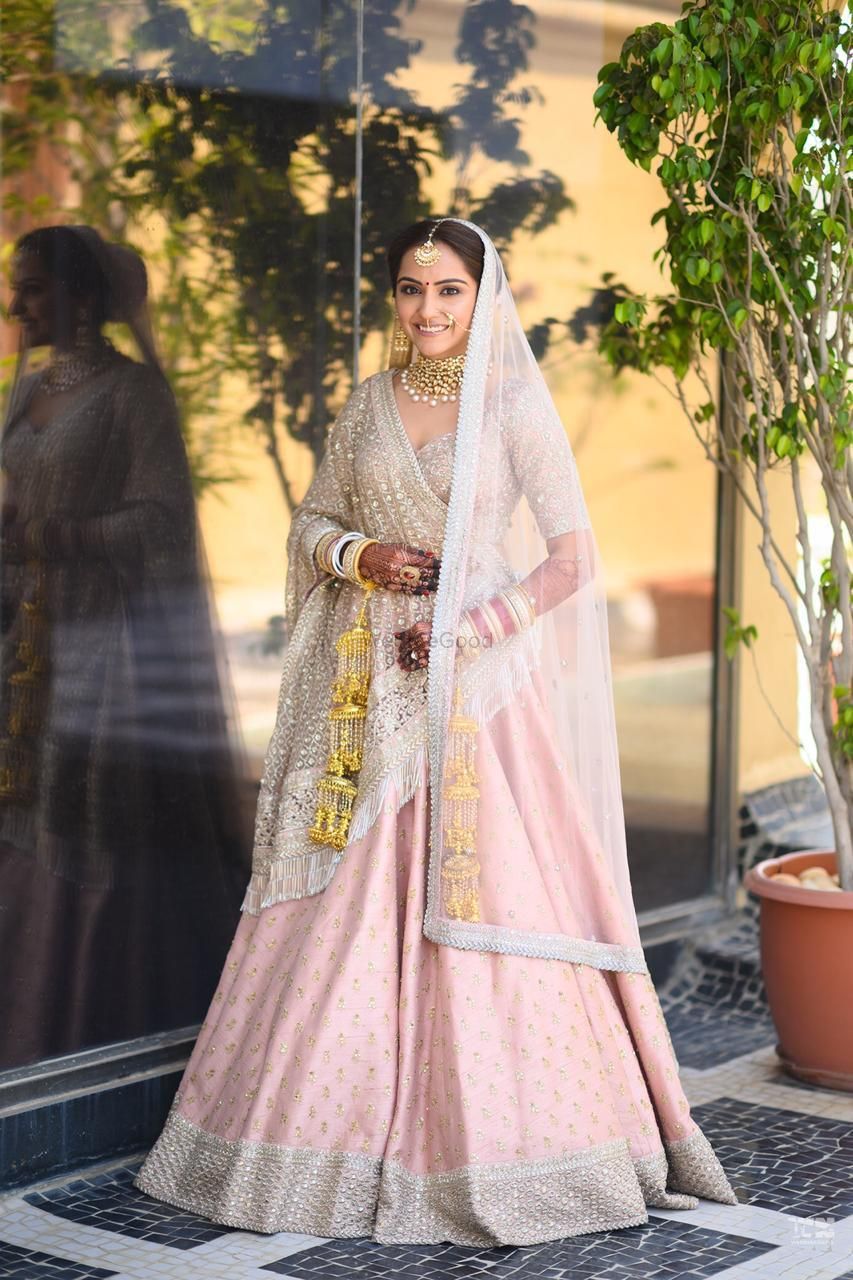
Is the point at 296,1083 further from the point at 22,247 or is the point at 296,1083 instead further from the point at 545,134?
the point at 545,134

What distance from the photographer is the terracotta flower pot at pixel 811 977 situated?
13.0 feet

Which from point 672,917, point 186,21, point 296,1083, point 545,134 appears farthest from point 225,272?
point 672,917

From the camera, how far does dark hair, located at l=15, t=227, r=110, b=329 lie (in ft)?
11.0

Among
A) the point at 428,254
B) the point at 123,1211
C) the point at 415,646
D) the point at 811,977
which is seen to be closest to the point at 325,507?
the point at 415,646

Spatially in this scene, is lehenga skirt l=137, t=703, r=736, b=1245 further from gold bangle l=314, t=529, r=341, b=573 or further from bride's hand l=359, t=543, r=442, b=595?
gold bangle l=314, t=529, r=341, b=573

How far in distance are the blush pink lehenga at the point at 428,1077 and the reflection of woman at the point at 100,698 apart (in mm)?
366

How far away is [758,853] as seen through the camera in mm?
5066

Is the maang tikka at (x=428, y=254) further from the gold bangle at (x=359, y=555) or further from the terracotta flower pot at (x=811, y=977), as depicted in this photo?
the terracotta flower pot at (x=811, y=977)

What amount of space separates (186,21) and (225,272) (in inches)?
19.4

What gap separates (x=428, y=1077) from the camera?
3121 mm

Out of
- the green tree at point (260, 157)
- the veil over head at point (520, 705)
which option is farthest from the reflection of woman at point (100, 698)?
the veil over head at point (520, 705)

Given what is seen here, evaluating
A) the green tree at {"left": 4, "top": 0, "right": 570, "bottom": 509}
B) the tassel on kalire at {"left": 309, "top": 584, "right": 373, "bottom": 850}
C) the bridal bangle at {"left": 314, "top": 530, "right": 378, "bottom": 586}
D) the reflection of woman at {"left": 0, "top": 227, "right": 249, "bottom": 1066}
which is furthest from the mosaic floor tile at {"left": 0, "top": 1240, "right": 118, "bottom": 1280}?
the green tree at {"left": 4, "top": 0, "right": 570, "bottom": 509}

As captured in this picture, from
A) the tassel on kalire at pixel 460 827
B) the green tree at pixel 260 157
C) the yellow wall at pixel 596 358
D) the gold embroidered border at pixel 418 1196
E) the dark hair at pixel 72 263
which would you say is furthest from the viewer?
the yellow wall at pixel 596 358

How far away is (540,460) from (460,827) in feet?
2.20
